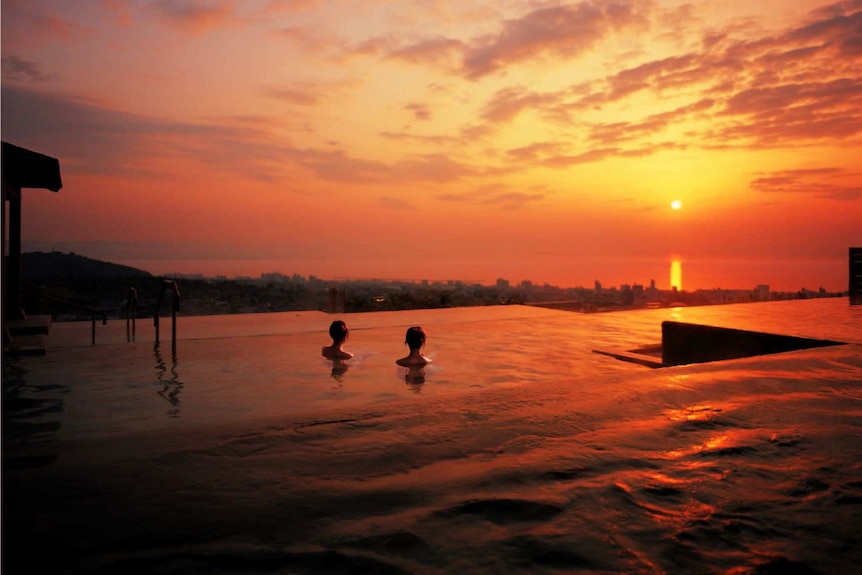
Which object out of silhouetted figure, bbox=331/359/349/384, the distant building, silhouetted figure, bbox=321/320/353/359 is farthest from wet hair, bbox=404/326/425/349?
the distant building

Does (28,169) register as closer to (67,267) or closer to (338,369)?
(338,369)

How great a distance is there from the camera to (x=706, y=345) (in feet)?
22.2

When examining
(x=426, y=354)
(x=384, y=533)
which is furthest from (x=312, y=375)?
(x=384, y=533)

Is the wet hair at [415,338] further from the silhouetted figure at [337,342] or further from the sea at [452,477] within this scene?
the sea at [452,477]

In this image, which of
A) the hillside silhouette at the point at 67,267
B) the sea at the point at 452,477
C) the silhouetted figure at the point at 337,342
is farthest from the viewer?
the hillside silhouette at the point at 67,267

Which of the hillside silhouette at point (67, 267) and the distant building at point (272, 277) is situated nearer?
the hillside silhouette at point (67, 267)

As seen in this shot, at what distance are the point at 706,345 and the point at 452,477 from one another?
5.74 metres

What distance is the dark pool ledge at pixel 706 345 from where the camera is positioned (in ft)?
19.4

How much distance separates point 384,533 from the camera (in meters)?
1.68

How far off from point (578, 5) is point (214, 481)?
34.1 feet

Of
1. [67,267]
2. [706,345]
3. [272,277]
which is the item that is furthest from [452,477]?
[67,267]

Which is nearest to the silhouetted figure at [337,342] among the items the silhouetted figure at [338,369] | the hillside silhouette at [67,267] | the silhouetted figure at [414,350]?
the silhouetted figure at [338,369]

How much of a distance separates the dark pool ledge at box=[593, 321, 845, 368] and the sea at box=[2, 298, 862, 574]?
1436mm

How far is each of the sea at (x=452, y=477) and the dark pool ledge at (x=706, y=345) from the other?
56.5 inches
